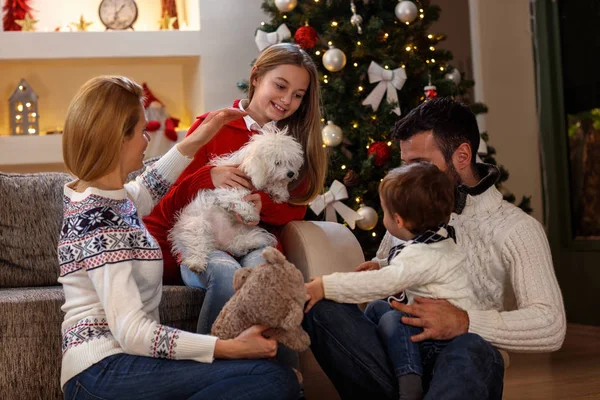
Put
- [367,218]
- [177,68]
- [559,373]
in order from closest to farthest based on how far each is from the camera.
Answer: [559,373], [367,218], [177,68]

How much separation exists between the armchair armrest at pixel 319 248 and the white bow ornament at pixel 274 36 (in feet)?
5.24

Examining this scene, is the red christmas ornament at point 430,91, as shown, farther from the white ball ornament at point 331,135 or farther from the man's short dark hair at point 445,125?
the man's short dark hair at point 445,125

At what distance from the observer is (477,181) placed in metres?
2.04

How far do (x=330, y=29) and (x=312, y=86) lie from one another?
48.5 inches

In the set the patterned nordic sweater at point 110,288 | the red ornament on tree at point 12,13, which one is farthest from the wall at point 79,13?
the patterned nordic sweater at point 110,288

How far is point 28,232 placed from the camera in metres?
2.62

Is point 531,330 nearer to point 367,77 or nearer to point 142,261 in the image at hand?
point 142,261

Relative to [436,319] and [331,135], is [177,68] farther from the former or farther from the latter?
[436,319]

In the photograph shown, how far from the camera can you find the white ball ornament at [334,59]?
371cm

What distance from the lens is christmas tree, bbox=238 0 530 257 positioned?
147 inches

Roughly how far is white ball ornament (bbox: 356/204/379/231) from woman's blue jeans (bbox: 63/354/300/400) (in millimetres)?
2096

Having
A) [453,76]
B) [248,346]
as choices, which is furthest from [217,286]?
[453,76]

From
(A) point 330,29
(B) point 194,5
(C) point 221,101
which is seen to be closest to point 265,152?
(A) point 330,29

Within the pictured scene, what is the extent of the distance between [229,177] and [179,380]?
987mm
